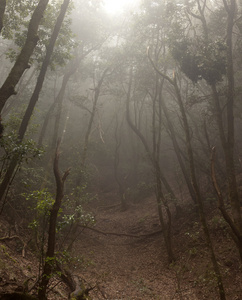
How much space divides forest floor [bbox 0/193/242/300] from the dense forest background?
0.27ft

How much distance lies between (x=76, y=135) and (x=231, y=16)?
1908cm

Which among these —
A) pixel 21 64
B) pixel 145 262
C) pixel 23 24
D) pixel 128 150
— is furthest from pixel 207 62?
pixel 128 150

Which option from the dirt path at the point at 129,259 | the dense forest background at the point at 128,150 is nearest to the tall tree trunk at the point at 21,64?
the dense forest background at the point at 128,150

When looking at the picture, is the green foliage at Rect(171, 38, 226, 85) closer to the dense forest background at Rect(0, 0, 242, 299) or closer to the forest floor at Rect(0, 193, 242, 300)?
the dense forest background at Rect(0, 0, 242, 299)

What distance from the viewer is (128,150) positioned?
24906 mm

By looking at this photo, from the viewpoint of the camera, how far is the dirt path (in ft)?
24.3

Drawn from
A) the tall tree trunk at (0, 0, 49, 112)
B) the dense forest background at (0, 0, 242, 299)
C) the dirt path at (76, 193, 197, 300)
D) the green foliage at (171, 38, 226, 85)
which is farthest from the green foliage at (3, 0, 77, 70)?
the dirt path at (76, 193, 197, 300)

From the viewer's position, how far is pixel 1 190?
Result: 6.19m

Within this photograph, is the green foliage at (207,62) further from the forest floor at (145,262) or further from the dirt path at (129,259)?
the dirt path at (129,259)

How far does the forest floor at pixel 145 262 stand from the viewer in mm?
6637

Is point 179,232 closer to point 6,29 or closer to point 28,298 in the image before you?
point 28,298

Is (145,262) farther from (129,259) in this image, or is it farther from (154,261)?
(129,259)

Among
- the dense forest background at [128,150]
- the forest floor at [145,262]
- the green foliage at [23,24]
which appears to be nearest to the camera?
the dense forest background at [128,150]

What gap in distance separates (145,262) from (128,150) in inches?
622
